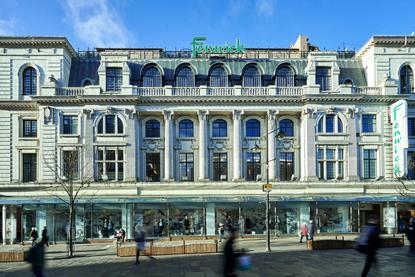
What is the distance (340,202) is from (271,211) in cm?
610

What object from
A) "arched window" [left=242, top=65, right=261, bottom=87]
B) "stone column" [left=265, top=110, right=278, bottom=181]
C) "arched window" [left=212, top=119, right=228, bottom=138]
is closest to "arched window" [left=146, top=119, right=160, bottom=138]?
"arched window" [left=212, top=119, right=228, bottom=138]

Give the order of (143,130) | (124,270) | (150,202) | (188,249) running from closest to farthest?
(124,270) → (188,249) → (150,202) → (143,130)

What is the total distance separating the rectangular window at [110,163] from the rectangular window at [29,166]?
582 centimetres

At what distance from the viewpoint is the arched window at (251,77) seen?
53.3m

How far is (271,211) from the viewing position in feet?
163

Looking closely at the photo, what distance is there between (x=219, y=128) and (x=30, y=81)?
17821 millimetres

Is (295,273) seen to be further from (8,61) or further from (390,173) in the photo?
(8,61)

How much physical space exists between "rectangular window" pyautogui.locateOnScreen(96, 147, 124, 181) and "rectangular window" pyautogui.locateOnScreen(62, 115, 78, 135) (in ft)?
9.38

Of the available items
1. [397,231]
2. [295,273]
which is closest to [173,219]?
[397,231]

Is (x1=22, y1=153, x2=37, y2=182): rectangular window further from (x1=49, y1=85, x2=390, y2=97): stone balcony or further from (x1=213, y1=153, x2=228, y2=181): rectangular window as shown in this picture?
(x1=213, y1=153, x2=228, y2=181): rectangular window

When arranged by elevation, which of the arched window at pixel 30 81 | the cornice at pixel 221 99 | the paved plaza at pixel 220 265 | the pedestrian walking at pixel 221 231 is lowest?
the pedestrian walking at pixel 221 231

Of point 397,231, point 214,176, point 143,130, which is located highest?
point 143,130

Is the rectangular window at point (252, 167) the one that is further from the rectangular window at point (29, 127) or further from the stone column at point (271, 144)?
the rectangular window at point (29, 127)

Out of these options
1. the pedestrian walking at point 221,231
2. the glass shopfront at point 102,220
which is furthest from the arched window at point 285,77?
the glass shopfront at point 102,220
